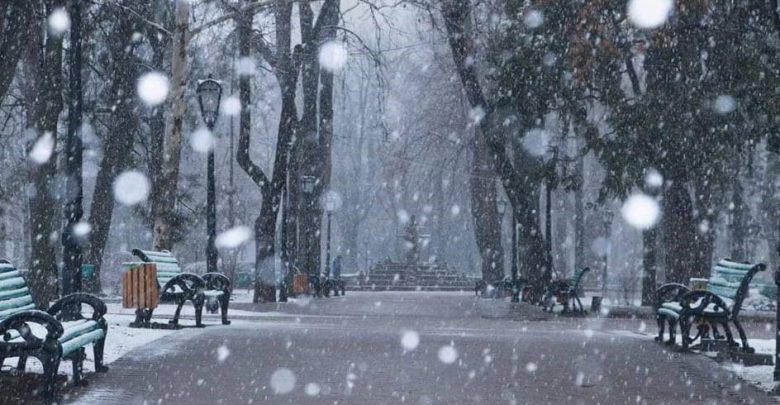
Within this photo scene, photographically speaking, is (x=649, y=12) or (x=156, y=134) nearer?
(x=649, y=12)

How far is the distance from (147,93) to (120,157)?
2.34 metres

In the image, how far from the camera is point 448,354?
35.7ft

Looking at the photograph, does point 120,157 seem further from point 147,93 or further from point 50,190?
point 50,190

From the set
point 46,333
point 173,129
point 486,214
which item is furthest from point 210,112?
point 486,214

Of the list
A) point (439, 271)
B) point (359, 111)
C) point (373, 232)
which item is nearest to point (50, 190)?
point (439, 271)

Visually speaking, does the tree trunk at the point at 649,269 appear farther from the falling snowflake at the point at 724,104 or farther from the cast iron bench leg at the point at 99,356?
the cast iron bench leg at the point at 99,356

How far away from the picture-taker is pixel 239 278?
4738 cm

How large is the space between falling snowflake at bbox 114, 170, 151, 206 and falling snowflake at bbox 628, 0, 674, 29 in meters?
18.8

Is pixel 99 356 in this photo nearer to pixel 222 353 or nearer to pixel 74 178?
pixel 222 353

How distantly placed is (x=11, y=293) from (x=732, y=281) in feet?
25.8

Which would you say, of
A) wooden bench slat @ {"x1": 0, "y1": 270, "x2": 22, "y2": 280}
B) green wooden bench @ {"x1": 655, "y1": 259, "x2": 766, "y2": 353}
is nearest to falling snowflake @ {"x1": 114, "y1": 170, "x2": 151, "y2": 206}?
green wooden bench @ {"x1": 655, "y1": 259, "x2": 766, "y2": 353}

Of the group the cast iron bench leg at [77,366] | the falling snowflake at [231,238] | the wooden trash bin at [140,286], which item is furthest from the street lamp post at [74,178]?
the falling snowflake at [231,238]

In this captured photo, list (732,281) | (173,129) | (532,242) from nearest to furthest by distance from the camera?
(732,281)
(173,129)
(532,242)

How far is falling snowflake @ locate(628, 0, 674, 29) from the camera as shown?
15312 mm
